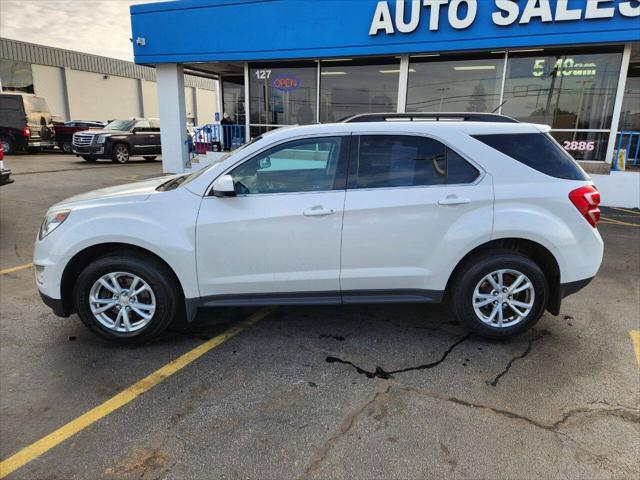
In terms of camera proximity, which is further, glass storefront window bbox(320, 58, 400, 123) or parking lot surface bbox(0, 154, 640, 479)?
glass storefront window bbox(320, 58, 400, 123)

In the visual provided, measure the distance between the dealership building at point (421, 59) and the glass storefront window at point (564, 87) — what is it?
24 mm

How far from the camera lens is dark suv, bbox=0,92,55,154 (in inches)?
787

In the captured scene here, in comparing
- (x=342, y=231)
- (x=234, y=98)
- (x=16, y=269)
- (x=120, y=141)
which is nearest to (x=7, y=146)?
(x=120, y=141)

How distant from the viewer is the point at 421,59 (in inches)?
457

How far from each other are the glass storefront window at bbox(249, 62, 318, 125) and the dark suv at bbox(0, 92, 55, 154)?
1334 cm

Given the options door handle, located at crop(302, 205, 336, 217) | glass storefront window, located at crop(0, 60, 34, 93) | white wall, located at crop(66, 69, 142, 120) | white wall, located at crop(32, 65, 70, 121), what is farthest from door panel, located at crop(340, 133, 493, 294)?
white wall, located at crop(66, 69, 142, 120)

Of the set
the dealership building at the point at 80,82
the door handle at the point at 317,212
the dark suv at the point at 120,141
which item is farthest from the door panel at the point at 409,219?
the dealership building at the point at 80,82

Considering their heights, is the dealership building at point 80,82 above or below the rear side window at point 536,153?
above

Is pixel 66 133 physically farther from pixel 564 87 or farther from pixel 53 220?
pixel 53 220

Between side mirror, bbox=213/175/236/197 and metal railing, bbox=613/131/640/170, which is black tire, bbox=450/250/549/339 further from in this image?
metal railing, bbox=613/131/640/170

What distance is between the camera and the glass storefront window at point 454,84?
11.3 m

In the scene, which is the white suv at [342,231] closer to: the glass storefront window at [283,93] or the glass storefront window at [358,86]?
the glass storefront window at [358,86]

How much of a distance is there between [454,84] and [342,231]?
9813 mm

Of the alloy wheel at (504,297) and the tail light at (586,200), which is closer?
the tail light at (586,200)
